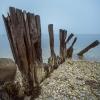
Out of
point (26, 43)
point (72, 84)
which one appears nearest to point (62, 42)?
point (72, 84)

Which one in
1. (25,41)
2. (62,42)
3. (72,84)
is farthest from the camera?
(62,42)

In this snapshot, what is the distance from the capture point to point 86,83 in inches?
315

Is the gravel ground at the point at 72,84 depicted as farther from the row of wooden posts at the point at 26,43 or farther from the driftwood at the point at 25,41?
the driftwood at the point at 25,41

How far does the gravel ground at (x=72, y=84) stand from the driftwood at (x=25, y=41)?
1.66 ft

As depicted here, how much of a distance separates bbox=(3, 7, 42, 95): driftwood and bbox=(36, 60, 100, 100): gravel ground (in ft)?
1.66

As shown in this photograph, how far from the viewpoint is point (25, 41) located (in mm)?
6688

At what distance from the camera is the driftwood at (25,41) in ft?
20.9

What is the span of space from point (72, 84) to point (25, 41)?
2.09 metres

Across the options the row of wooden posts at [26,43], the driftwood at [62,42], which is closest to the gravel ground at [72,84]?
the row of wooden posts at [26,43]

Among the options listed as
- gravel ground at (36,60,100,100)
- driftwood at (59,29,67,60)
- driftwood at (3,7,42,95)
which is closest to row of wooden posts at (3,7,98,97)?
driftwood at (3,7,42,95)

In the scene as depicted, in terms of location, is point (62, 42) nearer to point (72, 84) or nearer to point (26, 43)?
point (72, 84)

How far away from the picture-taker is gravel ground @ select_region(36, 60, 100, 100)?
278 inches

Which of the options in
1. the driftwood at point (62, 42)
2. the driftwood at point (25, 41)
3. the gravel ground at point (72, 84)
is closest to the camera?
the driftwood at point (25, 41)

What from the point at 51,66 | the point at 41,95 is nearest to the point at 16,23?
the point at 41,95
